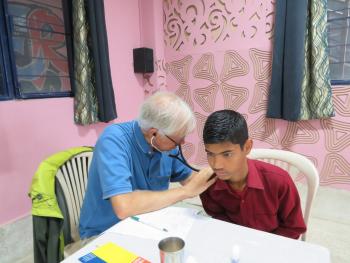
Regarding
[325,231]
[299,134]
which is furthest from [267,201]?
[299,134]

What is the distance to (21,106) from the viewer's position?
1689 mm

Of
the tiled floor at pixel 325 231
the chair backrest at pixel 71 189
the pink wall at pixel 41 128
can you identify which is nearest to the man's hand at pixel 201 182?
the chair backrest at pixel 71 189

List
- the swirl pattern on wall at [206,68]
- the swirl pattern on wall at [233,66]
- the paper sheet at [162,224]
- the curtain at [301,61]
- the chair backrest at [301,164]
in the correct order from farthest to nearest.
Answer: the swirl pattern on wall at [206,68]
the swirl pattern on wall at [233,66]
the curtain at [301,61]
the chair backrest at [301,164]
the paper sheet at [162,224]

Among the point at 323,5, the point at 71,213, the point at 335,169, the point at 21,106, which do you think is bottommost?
the point at 335,169

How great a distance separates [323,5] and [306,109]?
745mm

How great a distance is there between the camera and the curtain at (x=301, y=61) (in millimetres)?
1900

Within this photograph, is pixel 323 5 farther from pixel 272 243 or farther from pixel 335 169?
pixel 272 243

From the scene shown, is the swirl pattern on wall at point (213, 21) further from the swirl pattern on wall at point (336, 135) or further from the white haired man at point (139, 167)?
the white haired man at point (139, 167)

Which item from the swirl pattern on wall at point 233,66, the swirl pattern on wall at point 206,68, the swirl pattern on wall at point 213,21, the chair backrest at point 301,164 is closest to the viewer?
the chair backrest at point 301,164

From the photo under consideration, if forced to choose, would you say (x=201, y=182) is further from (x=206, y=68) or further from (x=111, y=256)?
(x=206, y=68)

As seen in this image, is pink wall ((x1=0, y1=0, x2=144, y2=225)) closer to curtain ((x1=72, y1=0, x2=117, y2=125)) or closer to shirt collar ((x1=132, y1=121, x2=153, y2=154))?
curtain ((x1=72, y1=0, x2=117, y2=125))

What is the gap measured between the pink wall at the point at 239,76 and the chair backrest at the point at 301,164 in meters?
0.92

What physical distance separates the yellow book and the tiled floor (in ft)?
3.65

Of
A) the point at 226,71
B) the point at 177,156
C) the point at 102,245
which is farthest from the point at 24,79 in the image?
the point at 226,71
